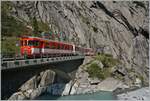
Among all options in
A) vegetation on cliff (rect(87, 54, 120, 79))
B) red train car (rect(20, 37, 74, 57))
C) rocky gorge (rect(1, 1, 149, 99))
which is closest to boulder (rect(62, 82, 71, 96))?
vegetation on cliff (rect(87, 54, 120, 79))

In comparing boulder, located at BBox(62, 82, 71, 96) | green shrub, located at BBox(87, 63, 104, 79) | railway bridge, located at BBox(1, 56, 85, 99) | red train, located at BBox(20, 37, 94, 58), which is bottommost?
boulder, located at BBox(62, 82, 71, 96)

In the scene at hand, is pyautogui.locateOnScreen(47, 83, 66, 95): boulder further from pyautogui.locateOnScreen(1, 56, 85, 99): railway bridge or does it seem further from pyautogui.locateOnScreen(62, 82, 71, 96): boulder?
pyautogui.locateOnScreen(1, 56, 85, 99): railway bridge

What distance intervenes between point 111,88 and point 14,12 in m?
41.6

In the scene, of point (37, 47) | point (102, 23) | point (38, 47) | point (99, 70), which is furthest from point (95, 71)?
point (102, 23)

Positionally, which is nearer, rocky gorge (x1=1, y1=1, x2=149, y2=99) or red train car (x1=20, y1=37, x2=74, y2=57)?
red train car (x1=20, y1=37, x2=74, y2=57)

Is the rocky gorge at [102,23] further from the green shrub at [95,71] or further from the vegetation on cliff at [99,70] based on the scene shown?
the green shrub at [95,71]

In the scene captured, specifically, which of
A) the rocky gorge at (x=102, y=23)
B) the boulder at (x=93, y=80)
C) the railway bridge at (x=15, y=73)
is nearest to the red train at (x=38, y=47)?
the railway bridge at (x=15, y=73)

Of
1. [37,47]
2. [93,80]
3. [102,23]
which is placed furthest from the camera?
[102,23]

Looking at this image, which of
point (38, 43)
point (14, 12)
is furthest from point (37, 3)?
point (38, 43)

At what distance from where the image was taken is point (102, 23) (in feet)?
305

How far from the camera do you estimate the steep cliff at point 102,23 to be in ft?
288

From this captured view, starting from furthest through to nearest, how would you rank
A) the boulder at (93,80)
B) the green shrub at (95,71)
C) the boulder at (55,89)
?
the green shrub at (95,71) → the boulder at (93,80) → the boulder at (55,89)

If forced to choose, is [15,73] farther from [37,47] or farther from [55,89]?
[55,89]

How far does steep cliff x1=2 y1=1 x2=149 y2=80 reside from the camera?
87.9 m
